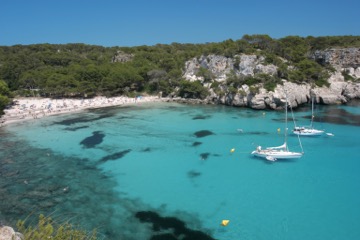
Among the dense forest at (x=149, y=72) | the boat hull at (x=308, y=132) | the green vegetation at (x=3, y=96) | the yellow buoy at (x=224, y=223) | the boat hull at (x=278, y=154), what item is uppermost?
the dense forest at (x=149, y=72)

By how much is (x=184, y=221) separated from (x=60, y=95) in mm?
61604

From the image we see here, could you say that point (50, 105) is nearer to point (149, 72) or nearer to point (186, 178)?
point (149, 72)

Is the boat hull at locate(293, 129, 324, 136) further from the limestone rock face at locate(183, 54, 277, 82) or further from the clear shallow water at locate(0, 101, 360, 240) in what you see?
the limestone rock face at locate(183, 54, 277, 82)

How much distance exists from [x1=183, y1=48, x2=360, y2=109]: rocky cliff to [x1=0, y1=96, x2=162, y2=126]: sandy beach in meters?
16.9

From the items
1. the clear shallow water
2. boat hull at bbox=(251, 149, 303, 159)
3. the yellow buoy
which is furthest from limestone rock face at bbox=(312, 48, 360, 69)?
the yellow buoy

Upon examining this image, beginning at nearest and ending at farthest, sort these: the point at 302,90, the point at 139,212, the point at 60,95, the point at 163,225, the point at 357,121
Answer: the point at 163,225, the point at 139,212, the point at 357,121, the point at 302,90, the point at 60,95

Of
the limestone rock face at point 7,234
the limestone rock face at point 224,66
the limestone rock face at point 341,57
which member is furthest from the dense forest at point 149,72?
the limestone rock face at point 7,234

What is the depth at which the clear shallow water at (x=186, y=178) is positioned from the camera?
19078 mm

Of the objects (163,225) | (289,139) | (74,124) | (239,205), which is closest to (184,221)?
(163,225)

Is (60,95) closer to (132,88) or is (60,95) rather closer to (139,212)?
(132,88)

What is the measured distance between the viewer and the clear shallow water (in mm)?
19078

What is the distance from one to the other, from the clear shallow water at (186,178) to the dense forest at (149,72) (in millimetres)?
22054

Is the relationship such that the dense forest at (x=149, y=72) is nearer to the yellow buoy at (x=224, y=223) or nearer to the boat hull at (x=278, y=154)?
the boat hull at (x=278, y=154)

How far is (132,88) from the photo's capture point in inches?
3073
